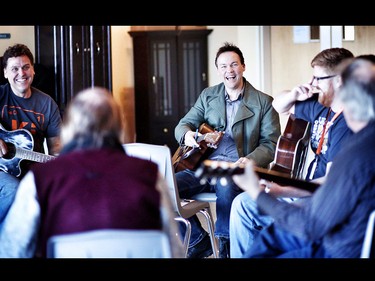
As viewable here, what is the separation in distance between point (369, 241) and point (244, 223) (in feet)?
4.15

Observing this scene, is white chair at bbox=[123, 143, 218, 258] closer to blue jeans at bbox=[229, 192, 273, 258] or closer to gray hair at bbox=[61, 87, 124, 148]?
blue jeans at bbox=[229, 192, 273, 258]

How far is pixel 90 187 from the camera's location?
211 centimetres

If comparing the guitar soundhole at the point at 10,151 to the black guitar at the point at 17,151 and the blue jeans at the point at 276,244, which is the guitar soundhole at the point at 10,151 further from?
the blue jeans at the point at 276,244

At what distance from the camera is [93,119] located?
2.18 m

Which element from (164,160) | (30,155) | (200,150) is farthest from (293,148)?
(30,155)

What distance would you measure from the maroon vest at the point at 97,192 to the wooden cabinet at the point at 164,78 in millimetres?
7059

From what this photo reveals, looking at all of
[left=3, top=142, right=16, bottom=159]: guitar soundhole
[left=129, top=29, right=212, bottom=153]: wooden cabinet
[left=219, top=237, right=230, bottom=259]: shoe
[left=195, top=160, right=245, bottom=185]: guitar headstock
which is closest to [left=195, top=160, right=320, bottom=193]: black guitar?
[left=195, top=160, right=245, bottom=185]: guitar headstock

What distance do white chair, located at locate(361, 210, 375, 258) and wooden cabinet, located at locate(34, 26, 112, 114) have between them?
434cm

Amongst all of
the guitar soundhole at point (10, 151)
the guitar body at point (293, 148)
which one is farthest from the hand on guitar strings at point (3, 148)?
the guitar body at point (293, 148)

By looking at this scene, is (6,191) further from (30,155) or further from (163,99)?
(163,99)

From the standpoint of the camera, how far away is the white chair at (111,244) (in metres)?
2.01
